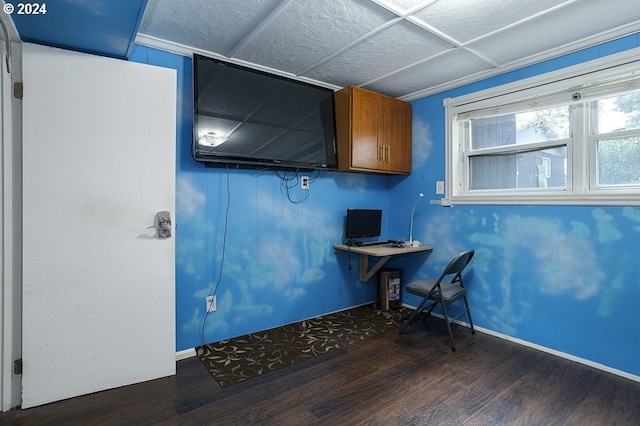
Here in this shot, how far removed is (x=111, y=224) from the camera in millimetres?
2008

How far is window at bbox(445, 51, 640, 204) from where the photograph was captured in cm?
229

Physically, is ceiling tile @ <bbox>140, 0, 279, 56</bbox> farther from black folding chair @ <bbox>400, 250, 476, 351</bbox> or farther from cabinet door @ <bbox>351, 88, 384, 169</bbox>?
black folding chair @ <bbox>400, 250, 476, 351</bbox>

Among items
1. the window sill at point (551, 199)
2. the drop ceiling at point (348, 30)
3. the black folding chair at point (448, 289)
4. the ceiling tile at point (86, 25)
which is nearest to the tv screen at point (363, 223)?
the window sill at point (551, 199)

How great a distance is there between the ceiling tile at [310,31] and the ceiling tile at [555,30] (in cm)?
93

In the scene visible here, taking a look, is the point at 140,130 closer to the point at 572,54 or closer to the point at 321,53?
the point at 321,53

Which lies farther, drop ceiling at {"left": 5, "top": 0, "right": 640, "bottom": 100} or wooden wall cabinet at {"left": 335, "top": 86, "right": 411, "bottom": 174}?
wooden wall cabinet at {"left": 335, "top": 86, "right": 411, "bottom": 174}

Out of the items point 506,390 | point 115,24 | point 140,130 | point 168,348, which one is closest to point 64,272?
point 168,348

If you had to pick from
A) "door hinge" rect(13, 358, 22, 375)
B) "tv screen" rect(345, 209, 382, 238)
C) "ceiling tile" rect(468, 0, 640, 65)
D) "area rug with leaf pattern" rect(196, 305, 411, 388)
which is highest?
"ceiling tile" rect(468, 0, 640, 65)

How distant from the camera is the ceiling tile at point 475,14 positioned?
6.20ft

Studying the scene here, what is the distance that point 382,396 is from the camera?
1983 millimetres

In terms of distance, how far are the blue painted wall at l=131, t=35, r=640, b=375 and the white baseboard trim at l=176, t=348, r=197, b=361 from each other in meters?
0.06

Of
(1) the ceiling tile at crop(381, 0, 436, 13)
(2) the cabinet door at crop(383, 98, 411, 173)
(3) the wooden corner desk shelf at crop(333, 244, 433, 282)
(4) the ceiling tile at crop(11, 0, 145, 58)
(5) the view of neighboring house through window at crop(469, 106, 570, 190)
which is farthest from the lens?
(2) the cabinet door at crop(383, 98, 411, 173)

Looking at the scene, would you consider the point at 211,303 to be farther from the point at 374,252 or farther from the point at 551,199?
the point at 551,199

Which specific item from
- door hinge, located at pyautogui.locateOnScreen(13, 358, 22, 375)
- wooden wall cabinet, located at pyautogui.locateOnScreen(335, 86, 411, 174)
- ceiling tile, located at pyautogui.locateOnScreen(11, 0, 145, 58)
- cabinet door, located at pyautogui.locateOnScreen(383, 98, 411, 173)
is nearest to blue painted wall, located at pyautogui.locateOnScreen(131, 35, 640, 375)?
cabinet door, located at pyautogui.locateOnScreen(383, 98, 411, 173)
